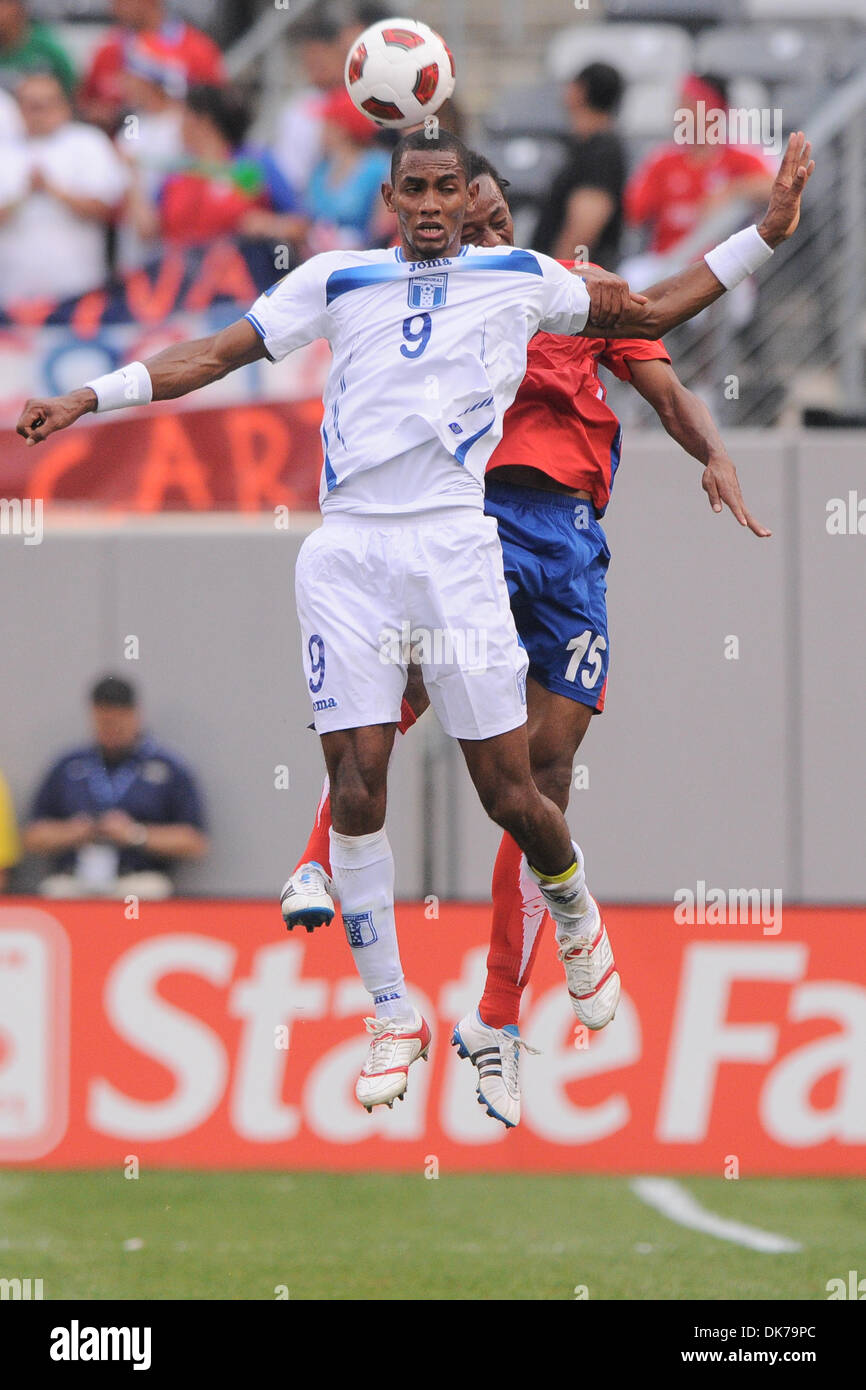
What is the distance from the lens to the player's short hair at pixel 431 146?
6.61 metres

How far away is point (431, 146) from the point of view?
6602 mm

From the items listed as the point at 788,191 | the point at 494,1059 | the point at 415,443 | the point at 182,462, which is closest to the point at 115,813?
the point at 182,462

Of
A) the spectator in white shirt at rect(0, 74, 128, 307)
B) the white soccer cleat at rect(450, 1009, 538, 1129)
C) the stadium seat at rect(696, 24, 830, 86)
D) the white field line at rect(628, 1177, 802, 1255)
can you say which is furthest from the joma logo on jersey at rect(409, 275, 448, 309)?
the stadium seat at rect(696, 24, 830, 86)

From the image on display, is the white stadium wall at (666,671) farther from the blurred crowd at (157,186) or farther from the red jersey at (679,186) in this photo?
the blurred crowd at (157,186)

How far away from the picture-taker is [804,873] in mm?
12719

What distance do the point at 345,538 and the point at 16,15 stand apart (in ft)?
32.3

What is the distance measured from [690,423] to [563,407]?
449 millimetres

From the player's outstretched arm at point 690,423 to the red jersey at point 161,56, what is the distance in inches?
305

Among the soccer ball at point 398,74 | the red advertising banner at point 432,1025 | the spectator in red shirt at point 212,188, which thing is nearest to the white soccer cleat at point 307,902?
the soccer ball at point 398,74

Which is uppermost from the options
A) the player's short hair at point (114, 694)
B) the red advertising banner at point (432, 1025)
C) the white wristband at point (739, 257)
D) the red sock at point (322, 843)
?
the white wristband at point (739, 257)
